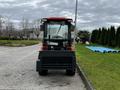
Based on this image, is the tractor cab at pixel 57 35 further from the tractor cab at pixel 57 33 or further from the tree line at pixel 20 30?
the tree line at pixel 20 30

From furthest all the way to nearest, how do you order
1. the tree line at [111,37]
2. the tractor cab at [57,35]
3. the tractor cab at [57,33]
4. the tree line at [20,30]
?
the tree line at [20,30], the tree line at [111,37], the tractor cab at [57,33], the tractor cab at [57,35]

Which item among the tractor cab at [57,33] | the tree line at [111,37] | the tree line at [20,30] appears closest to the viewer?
the tractor cab at [57,33]

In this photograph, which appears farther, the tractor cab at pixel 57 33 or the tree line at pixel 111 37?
the tree line at pixel 111 37

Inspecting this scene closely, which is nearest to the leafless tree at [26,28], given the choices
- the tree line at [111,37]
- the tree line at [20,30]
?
the tree line at [20,30]

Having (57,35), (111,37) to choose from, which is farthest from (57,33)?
(111,37)

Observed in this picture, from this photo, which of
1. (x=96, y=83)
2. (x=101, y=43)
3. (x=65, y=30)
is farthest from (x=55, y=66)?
(x=101, y=43)

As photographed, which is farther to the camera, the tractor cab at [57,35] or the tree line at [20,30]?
the tree line at [20,30]

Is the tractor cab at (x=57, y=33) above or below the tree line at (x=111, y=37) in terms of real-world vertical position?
above

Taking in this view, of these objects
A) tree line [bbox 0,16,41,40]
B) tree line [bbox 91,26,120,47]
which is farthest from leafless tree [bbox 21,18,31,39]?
tree line [bbox 91,26,120,47]

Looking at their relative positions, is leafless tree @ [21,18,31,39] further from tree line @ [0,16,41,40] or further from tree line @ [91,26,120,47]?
tree line @ [91,26,120,47]

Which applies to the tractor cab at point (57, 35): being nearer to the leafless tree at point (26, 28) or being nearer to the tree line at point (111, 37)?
the tree line at point (111, 37)

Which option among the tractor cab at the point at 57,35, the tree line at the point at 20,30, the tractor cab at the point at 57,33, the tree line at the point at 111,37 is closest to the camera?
the tractor cab at the point at 57,35

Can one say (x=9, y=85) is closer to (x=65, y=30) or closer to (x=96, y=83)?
(x=96, y=83)

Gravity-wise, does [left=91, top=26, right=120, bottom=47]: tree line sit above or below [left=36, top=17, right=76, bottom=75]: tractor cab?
below
